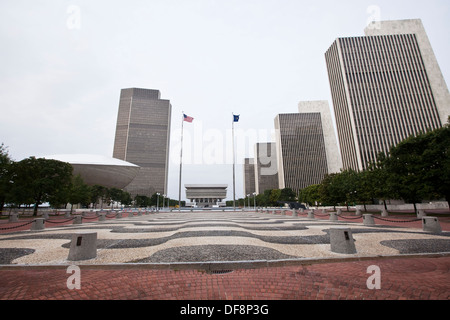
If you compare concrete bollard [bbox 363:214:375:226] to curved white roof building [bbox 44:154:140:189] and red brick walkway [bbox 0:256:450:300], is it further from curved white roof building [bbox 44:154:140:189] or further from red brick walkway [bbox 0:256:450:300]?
curved white roof building [bbox 44:154:140:189]

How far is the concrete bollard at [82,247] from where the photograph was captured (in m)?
5.91

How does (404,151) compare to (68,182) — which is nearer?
(404,151)

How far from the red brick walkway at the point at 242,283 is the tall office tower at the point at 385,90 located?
85.2 metres

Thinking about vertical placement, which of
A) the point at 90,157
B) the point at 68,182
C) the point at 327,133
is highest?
the point at 327,133

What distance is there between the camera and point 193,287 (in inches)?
153

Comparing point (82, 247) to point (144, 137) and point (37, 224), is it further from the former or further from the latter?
point (144, 137)

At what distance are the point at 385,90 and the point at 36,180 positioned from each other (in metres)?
111

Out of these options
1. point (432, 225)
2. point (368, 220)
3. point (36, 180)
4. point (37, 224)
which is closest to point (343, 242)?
point (432, 225)

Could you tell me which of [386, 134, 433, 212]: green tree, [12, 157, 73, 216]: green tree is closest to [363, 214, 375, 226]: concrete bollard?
[386, 134, 433, 212]: green tree
